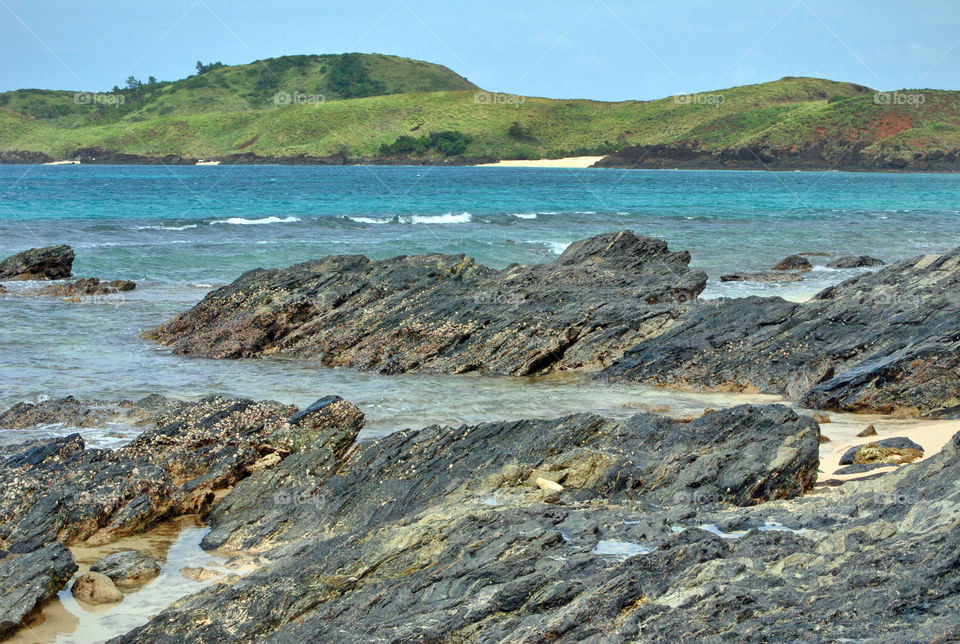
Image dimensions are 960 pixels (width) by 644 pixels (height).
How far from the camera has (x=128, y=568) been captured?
7242mm

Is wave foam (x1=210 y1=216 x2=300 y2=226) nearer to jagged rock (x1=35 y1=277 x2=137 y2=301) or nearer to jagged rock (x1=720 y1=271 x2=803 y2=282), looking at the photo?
jagged rock (x1=35 y1=277 x2=137 y2=301)

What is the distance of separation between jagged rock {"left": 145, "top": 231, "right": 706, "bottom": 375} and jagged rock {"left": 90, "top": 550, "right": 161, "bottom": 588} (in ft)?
25.4

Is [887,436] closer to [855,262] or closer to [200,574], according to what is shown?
[200,574]

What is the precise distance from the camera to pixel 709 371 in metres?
13.6

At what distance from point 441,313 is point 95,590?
31.7ft

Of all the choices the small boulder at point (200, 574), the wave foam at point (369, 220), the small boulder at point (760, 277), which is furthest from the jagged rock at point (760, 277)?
the wave foam at point (369, 220)

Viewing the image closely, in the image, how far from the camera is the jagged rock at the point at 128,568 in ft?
23.5

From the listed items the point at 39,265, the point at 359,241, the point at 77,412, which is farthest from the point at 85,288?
the point at 359,241

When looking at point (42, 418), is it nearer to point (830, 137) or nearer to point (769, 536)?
point (769, 536)

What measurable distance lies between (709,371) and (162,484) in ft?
27.1

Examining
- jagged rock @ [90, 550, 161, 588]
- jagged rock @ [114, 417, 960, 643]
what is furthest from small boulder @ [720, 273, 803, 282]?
jagged rock @ [90, 550, 161, 588]

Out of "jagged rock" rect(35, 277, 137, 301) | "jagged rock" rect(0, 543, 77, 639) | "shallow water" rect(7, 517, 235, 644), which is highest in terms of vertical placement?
"jagged rock" rect(35, 277, 137, 301)

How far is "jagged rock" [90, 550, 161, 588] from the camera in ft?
23.5

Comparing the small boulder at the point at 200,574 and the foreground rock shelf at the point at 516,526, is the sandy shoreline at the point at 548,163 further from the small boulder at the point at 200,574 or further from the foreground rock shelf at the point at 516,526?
the small boulder at the point at 200,574
